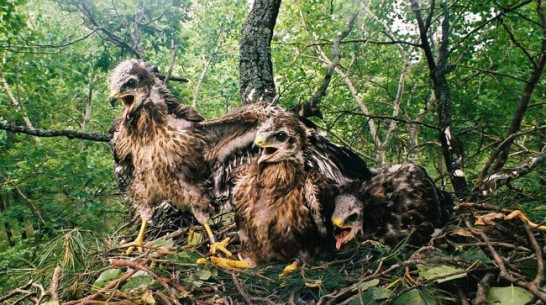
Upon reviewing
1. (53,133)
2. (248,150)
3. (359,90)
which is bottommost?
(53,133)

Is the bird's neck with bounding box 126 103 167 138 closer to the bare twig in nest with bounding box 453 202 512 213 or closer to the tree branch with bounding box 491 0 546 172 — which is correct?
the bare twig in nest with bounding box 453 202 512 213

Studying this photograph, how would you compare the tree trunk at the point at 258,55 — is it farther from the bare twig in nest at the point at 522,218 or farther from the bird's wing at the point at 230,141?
the bare twig in nest at the point at 522,218

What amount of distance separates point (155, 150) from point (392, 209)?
144cm

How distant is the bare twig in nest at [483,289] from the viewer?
168cm

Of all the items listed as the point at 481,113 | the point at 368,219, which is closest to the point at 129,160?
the point at 368,219

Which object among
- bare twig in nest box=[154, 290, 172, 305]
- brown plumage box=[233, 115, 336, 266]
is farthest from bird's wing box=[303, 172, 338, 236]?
bare twig in nest box=[154, 290, 172, 305]

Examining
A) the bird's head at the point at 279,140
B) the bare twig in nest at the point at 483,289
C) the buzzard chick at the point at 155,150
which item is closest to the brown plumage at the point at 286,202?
the bird's head at the point at 279,140

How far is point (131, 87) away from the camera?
2799mm

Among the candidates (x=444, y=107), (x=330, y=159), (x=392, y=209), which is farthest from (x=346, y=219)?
(x=444, y=107)

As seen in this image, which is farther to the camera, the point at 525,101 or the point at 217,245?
the point at 525,101

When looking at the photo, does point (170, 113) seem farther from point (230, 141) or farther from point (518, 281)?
point (518, 281)

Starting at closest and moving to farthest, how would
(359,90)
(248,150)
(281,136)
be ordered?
1. (281,136)
2. (248,150)
3. (359,90)

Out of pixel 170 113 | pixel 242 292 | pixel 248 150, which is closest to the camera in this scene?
pixel 242 292

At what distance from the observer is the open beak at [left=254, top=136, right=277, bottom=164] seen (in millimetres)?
2355
